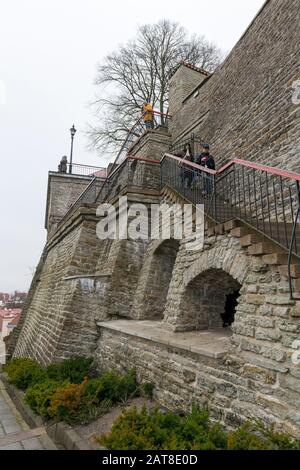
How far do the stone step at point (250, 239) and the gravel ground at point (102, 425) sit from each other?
259 centimetres

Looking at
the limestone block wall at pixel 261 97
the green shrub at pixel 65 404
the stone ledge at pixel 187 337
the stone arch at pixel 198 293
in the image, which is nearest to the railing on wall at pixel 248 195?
the limestone block wall at pixel 261 97

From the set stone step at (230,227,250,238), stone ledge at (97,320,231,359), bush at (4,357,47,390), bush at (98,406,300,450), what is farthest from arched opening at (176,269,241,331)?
bush at (4,357,47,390)

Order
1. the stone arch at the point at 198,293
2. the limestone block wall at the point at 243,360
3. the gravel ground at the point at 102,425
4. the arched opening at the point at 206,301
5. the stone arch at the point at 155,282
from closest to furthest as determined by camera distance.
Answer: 1. the limestone block wall at the point at 243,360
2. the gravel ground at the point at 102,425
3. the stone arch at the point at 198,293
4. the arched opening at the point at 206,301
5. the stone arch at the point at 155,282

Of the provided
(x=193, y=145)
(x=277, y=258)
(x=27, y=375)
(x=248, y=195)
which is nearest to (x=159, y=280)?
(x=248, y=195)

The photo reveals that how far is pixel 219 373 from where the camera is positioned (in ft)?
13.1

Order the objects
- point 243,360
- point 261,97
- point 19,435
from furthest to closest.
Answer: point 261,97 → point 19,435 → point 243,360

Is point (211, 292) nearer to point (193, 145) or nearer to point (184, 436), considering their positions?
point (184, 436)

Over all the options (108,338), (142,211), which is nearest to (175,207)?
(142,211)

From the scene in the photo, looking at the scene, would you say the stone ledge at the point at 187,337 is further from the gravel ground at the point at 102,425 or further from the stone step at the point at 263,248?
the stone step at the point at 263,248

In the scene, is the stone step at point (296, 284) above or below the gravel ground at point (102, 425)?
above

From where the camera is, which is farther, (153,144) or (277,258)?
(153,144)

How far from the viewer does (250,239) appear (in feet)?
13.5

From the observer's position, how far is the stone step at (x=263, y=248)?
3851 millimetres

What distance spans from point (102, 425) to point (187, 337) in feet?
5.97
